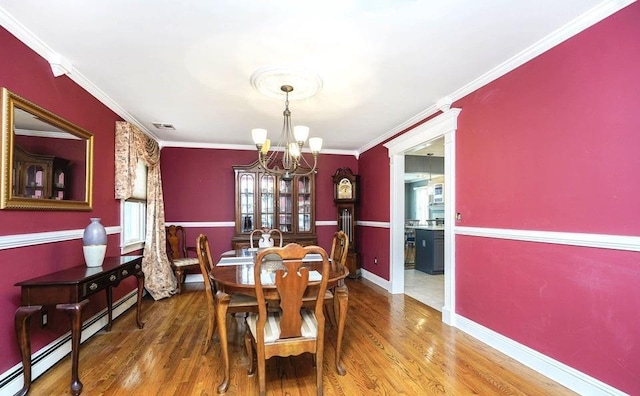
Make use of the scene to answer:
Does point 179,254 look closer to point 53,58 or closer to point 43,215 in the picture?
point 43,215

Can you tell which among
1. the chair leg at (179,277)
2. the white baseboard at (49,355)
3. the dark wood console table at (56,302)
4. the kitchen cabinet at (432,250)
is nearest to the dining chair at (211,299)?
the dark wood console table at (56,302)

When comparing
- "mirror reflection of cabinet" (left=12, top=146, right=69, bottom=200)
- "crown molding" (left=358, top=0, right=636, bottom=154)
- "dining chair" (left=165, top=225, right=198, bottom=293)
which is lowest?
"dining chair" (left=165, top=225, right=198, bottom=293)

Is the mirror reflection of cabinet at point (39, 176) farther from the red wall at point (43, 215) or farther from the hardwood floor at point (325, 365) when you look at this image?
the hardwood floor at point (325, 365)

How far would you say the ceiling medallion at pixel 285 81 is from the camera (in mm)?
2480

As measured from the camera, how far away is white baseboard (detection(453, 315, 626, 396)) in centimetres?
186

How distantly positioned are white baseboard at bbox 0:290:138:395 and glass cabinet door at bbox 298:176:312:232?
2.80m

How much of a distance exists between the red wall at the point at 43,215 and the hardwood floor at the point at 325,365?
369 millimetres

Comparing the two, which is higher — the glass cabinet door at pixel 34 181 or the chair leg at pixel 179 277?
the glass cabinet door at pixel 34 181

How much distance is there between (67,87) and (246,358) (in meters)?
2.70

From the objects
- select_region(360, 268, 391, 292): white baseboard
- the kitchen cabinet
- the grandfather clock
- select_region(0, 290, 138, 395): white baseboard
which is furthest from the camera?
the kitchen cabinet

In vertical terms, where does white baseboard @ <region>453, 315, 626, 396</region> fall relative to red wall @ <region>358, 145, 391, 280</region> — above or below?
below

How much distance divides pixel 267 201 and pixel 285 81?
2.77 meters

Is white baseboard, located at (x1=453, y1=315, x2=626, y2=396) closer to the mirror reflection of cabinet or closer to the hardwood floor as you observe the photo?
the hardwood floor

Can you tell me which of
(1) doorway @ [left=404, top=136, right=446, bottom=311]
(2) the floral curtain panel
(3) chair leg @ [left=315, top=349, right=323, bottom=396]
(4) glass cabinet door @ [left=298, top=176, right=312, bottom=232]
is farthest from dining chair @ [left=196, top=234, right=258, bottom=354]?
(4) glass cabinet door @ [left=298, top=176, right=312, bottom=232]
